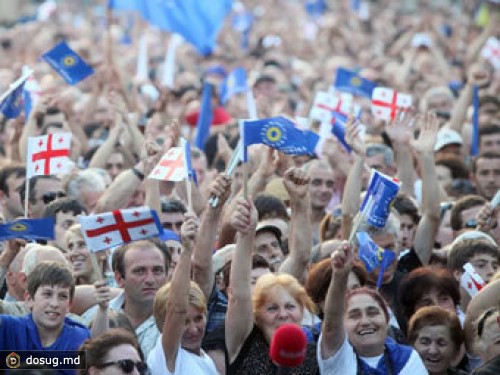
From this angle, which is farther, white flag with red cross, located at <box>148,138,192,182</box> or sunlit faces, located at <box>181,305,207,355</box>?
white flag with red cross, located at <box>148,138,192,182</box>

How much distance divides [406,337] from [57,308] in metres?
2.23

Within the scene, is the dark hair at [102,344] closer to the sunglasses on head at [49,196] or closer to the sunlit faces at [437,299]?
the sunlit faces at [437,299]

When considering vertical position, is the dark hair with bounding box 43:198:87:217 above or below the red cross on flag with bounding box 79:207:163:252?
above

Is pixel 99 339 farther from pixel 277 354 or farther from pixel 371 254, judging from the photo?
pixel 371 254

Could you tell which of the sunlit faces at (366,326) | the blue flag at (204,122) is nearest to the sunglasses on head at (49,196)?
the blue flag at (204,122)

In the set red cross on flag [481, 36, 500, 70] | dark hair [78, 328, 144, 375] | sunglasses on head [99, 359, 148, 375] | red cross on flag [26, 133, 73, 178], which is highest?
red cross on flag [481, 36, 500, 70]

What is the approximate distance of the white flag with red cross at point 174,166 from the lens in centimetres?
1005

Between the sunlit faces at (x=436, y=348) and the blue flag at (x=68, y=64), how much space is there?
634cm

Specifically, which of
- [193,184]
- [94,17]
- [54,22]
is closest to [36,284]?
[193,184]

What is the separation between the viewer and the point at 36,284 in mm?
8758

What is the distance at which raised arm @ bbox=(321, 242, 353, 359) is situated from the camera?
838 centimetres

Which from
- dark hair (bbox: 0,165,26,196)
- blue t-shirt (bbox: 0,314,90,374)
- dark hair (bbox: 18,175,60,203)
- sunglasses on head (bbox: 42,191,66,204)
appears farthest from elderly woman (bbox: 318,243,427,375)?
dark hair (bbox: 0,165,26,196)

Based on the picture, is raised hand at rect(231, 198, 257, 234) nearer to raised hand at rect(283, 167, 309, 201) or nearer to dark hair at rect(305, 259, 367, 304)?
raised hand at rect(283, 167, 309, 201)

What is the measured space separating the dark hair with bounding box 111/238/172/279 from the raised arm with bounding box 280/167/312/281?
0.72 m
